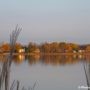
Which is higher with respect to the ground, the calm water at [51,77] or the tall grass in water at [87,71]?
the tall grass in water at [87,71]

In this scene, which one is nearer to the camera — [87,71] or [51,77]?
[87,71]

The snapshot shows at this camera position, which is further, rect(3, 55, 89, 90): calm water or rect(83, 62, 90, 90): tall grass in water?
rect(3, 55, 89, 90): calm water

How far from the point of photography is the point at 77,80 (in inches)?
508

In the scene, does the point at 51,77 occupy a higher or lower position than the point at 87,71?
lower

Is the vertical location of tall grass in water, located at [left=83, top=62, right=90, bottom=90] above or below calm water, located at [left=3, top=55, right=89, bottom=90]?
Result: above

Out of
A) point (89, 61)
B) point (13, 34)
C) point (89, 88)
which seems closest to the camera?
point (13, 34)

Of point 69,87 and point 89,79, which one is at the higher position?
point 89,79

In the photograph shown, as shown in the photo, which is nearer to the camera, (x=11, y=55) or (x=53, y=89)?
(x=11, y=55)

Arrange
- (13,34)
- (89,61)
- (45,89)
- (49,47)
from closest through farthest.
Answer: (13,34) → (89,61) → (45,89) → (49,47)

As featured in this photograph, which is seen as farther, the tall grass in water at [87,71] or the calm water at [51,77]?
the calm water at [51,77]

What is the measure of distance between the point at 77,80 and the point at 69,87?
73.4 inches

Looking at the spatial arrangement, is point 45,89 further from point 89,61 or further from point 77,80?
point 89,61

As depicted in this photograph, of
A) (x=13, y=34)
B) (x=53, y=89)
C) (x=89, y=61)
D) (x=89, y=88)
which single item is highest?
(x=13, y=34)

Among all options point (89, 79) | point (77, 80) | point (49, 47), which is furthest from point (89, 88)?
point (49, 47)
